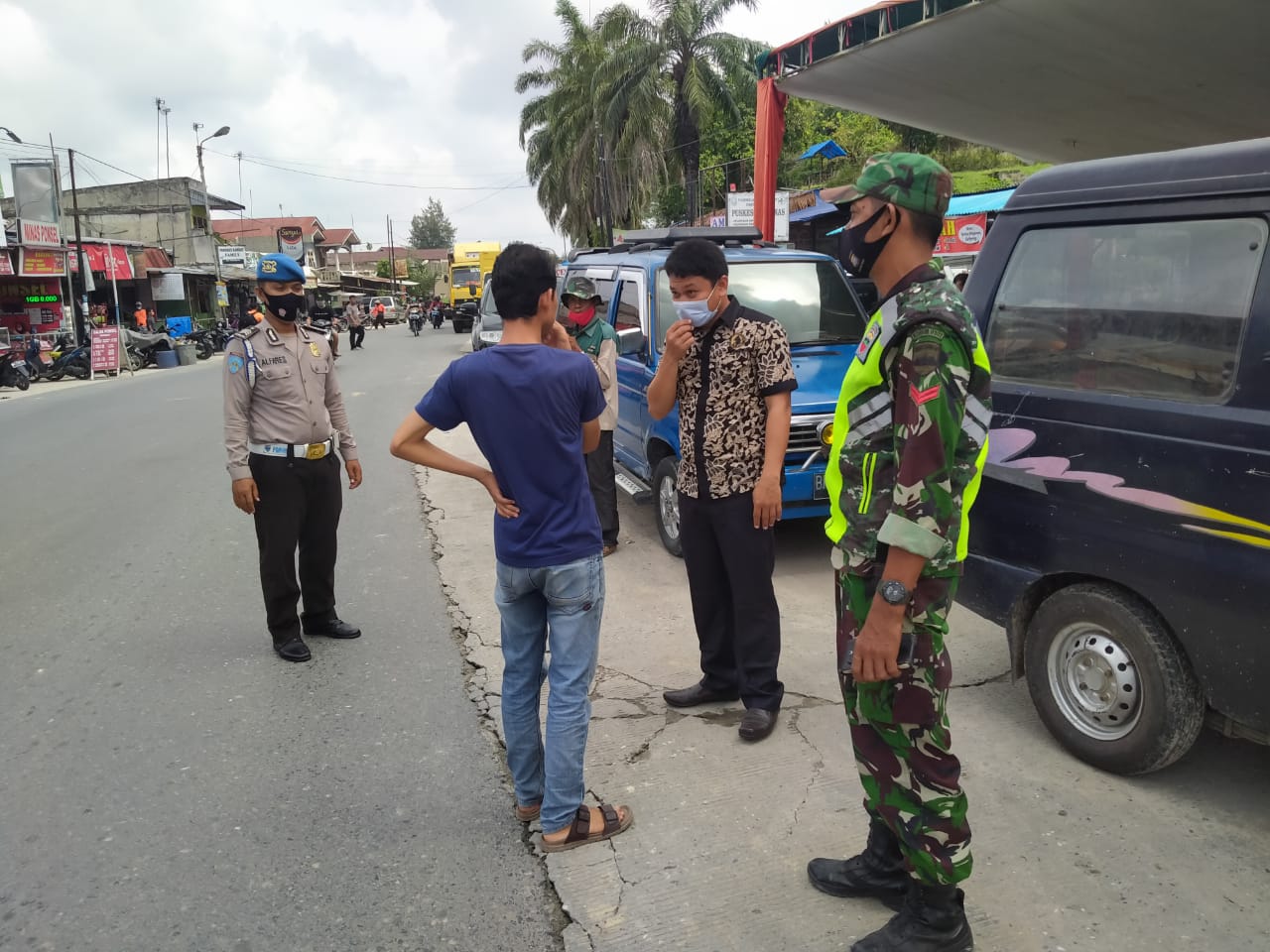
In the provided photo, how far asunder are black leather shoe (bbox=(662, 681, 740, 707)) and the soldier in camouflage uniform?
60.6 inches

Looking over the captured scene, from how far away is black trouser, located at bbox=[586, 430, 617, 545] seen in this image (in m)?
5.98

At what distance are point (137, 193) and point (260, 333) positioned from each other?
5378 cm

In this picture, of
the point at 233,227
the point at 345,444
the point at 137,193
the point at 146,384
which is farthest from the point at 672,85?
the point at 233,227

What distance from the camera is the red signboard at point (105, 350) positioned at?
22.1m

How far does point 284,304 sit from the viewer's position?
431 centimetres

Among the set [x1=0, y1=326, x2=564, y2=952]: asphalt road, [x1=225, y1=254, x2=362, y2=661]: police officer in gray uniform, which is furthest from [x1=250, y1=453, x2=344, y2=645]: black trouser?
[x1=0, y1=326, x2=564, y2=952]: asphalt road

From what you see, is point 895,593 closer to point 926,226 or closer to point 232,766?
point 926,226

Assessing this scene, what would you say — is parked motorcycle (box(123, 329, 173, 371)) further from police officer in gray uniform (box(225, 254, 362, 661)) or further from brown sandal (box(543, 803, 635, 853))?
brown sandal (box(543, 803, 635, 853))

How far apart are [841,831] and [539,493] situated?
1466mm

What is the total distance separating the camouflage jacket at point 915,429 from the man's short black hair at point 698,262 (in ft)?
4.21

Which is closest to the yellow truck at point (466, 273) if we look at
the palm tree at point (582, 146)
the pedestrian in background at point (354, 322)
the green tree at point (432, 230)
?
the palm tree at point (582, 146)

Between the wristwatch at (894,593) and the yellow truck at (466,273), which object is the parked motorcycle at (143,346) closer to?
the yellow truck at (466,273)

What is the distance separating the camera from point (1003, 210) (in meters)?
3.42

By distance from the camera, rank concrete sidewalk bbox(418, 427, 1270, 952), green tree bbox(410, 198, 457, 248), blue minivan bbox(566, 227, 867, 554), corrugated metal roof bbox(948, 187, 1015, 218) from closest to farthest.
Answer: concrete sidewalk bbox(418, 427, 1270, 952), blue minivan bbox(566, 227, 867, 554), corrugated metal roof bbox(948, 187, 1015, 218), green tree bbox(410, 198, 457, 248)
